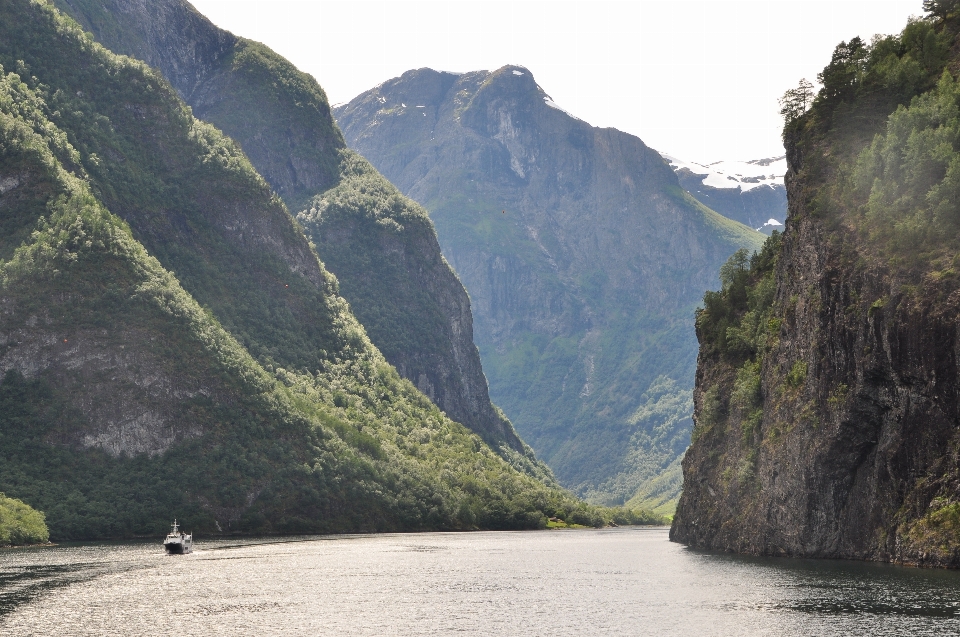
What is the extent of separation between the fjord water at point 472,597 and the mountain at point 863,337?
694 cm

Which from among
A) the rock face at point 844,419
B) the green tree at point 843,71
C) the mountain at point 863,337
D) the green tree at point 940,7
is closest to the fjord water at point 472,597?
the rock face at point 844,419

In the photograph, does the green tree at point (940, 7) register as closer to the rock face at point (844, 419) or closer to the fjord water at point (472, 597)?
the rock face at point (844, 419)

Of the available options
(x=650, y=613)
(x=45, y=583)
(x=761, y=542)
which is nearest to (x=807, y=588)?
(x=650, y=613)

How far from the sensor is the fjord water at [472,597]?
3772 inches

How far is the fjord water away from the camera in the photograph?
9581cm

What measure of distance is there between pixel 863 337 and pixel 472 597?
5098cm

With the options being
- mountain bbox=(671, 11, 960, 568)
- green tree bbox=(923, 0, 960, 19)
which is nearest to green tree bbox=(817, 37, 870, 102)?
mountain bbox=(671, 11, 960, 568)

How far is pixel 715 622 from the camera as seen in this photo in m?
96.8

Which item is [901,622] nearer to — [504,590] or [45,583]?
[504,590]

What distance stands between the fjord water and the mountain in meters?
6.94

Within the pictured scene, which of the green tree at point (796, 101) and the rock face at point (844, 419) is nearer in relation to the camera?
the rock face at point (844, 419)

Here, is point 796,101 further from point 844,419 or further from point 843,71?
point 844,419

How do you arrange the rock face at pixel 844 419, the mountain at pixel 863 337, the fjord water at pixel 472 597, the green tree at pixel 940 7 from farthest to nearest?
the green tree at pixel 940 7 < the mountain at pixel 863 337 < the rock face at pixel 844 419 < the fjord water at pixel 472 597

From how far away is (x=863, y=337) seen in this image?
13088 centimetres
